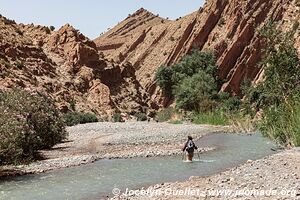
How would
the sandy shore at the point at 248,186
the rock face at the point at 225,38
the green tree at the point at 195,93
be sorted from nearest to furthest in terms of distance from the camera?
the sandy shore at the point at 248,186
the green tree at the point at 195,93
the rock face at the point at 225,38

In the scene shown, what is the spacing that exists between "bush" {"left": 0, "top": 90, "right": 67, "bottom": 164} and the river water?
1.52m

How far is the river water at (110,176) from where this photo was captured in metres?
15.4

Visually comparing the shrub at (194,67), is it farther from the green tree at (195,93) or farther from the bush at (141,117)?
the green tree at (195,93)

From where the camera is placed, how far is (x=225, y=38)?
3637 inches

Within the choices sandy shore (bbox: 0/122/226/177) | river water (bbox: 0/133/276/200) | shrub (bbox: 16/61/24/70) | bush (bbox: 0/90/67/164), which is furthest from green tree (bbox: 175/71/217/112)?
river water (bbox: 0/133/276/200)

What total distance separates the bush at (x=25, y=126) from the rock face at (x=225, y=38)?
160 feet

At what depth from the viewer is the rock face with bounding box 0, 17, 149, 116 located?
70125 mm

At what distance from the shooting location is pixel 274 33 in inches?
1049

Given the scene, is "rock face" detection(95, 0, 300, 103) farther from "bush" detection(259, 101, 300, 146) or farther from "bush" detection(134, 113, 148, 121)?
"bush" detection(259, 101, 300, 146)

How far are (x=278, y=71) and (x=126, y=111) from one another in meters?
54.9

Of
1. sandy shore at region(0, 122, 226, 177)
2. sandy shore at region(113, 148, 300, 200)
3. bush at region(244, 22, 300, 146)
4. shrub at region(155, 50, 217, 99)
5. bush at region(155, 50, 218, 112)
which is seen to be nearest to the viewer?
sandy shore at region(113, 148, 300, 200)

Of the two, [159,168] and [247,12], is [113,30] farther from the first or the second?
[159,168]

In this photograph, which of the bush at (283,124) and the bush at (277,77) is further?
the bush at (277,77)

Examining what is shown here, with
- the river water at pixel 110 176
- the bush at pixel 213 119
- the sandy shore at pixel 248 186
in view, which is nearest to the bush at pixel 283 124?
the river water at pixel 110 176
